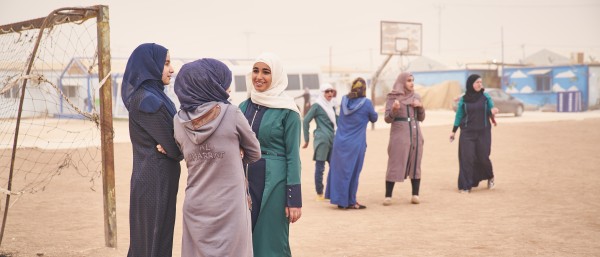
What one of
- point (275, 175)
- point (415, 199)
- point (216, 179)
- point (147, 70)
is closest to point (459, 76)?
point (415, 199)

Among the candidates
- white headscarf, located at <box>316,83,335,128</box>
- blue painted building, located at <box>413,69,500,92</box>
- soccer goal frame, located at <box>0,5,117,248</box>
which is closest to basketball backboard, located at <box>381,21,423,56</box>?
blue painted building, located at <box>413,69,500,92</box>

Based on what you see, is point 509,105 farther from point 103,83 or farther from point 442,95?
point 103,83

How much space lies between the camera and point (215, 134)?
3.52 m

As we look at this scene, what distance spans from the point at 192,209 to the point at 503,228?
4.17 metres

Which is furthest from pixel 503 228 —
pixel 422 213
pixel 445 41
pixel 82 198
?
pixel 445 41

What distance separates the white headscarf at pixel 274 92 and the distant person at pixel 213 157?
0.51m

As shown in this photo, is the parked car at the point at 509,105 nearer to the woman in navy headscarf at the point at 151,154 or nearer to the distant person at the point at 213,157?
the woman in navy headscarf at the point at 151,154

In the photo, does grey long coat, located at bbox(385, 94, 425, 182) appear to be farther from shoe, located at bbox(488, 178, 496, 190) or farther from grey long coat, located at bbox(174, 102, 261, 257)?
grey long coat, located at bbox(174, 102, 261, 257)

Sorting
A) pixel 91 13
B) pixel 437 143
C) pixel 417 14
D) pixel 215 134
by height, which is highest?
pixel 417 14

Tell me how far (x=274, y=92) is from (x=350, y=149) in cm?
418

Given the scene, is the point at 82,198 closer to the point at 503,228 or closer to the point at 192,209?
the point at 503,228

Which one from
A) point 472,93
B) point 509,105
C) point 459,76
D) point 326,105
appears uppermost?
point 459,76

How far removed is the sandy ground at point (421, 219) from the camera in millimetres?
6105

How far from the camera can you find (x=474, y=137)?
9625 millimetres
